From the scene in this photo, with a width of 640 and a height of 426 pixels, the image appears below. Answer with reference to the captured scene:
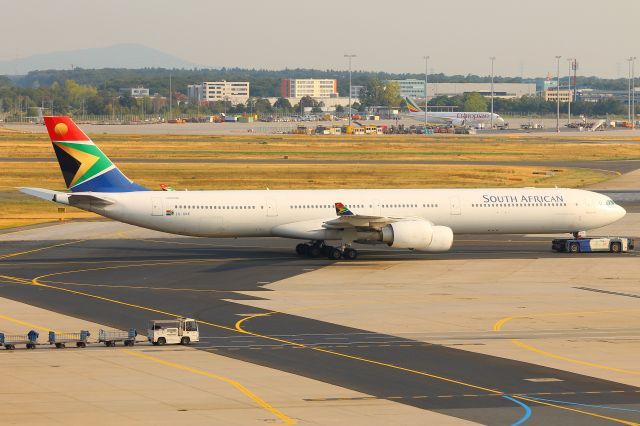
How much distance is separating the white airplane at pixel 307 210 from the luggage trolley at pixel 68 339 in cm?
2236

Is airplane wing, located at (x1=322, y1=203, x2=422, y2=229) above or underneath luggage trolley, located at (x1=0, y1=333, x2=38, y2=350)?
above

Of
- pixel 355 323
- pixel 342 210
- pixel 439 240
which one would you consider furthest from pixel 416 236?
pixel 355 323

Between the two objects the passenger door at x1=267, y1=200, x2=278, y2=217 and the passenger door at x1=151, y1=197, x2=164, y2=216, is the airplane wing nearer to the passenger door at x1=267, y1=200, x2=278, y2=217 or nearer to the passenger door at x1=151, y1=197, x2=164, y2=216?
the passenger door at x1=267, y1=200, x2=278, y2=217

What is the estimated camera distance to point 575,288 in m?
56.9

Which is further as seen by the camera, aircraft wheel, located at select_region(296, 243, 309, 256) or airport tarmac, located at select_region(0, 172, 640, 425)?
aircraft wheel, located at select_region(296, 243, 309, 256)

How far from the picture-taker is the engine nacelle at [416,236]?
6475 cm

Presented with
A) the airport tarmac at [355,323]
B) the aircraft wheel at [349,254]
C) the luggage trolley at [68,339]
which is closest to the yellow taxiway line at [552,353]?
the airport tarmac at [355,323]

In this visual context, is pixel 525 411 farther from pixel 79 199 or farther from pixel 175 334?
pixel 79 199

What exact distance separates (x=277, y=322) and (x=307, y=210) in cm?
2104

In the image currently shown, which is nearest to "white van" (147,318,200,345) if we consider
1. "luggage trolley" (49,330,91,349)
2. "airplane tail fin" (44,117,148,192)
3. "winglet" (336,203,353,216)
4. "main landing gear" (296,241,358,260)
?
"luggage trolley" (49,330,91,349)

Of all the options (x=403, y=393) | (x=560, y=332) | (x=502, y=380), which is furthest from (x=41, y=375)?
(x=560, y=332)

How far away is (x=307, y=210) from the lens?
68.0 m

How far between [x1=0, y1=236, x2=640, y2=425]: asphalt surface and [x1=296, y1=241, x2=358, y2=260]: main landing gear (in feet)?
2.88

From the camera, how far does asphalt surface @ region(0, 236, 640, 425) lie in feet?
111
